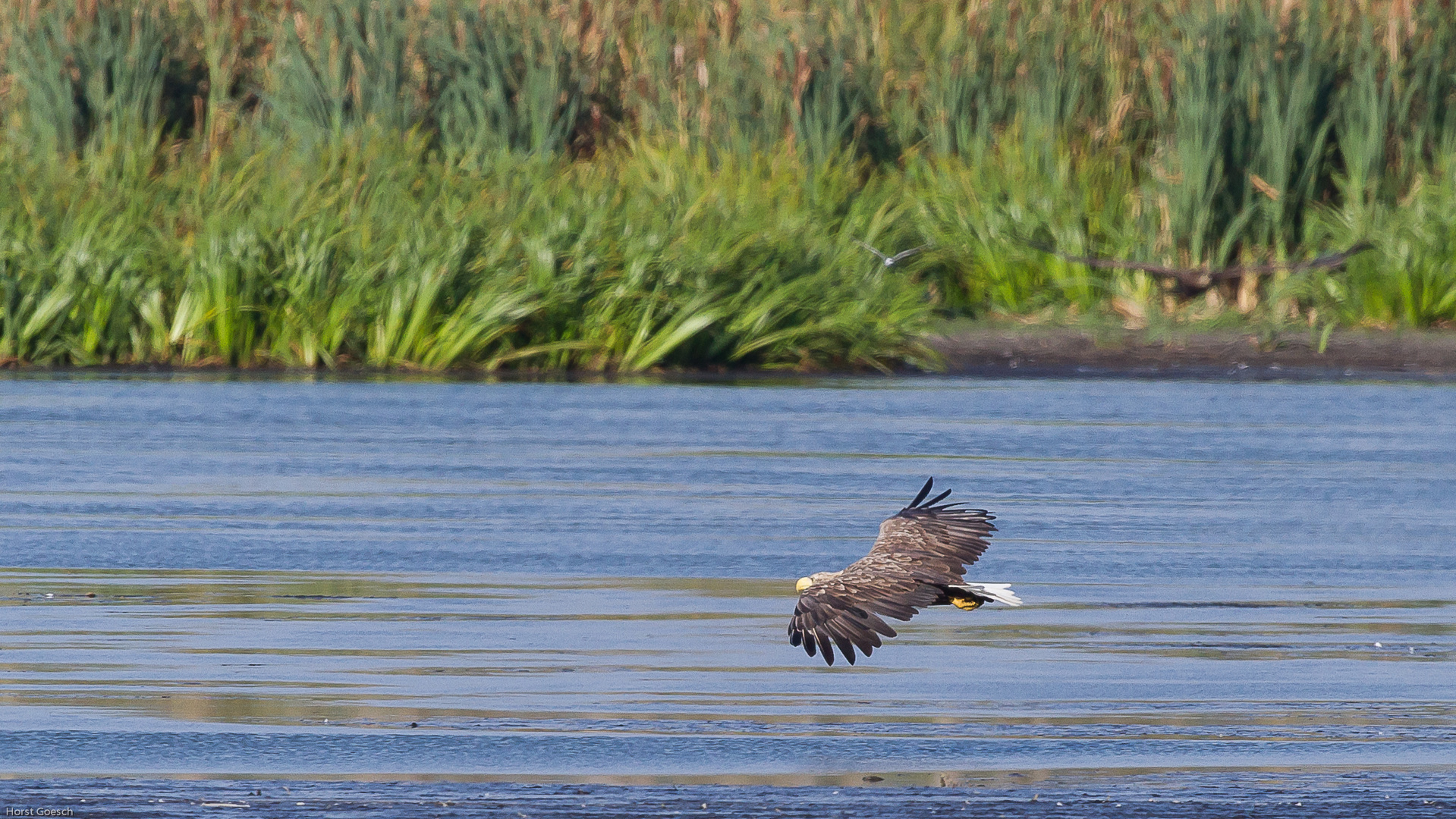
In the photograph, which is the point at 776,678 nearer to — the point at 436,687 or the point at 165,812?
the point at 436,687

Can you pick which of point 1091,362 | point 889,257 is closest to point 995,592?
point 1091,362

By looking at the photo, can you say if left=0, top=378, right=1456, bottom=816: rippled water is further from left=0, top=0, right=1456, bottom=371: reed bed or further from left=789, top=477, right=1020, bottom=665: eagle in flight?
left=0, top=0, right=1456, bottom=371: reed bed

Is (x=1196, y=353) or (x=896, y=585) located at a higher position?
(x=896, y=585)

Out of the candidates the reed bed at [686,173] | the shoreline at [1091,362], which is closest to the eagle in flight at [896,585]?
the shoreline at [1091,362]

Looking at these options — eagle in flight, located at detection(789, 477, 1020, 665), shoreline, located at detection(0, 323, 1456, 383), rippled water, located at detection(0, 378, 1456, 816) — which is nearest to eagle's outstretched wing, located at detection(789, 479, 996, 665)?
eagle in flight, located at detection(789, 477, 1020, 665)

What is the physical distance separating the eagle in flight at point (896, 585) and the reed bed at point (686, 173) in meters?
9.60

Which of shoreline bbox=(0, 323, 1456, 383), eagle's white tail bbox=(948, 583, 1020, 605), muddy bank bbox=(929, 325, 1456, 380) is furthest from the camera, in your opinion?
muddy bank bbox=(929, 325, 1456, 380)

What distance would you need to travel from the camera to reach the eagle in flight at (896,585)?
6.46m

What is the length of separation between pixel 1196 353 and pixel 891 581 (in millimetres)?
11518

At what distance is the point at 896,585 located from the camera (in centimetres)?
675

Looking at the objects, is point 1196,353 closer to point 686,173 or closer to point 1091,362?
point 1091,362

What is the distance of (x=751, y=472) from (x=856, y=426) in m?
2.02

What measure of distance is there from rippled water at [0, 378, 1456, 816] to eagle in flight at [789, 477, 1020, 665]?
0.81 feet

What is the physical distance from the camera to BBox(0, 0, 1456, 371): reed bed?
1694 cm
